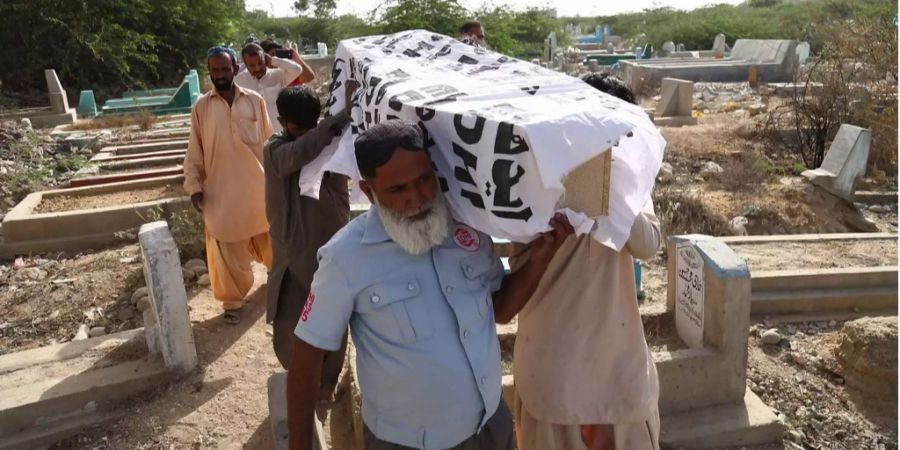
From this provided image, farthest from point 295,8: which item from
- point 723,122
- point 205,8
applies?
point 723,122

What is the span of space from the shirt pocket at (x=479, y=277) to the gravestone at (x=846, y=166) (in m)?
7.65

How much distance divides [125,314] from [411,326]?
153 inches

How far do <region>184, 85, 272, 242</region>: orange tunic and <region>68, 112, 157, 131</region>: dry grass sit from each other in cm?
867

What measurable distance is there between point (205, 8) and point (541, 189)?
2116cm

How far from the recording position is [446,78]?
220 centimetres

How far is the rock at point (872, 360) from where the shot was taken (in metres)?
3.99

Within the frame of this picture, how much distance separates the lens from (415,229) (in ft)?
5.55

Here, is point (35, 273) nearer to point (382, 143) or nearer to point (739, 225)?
point (382, 143)

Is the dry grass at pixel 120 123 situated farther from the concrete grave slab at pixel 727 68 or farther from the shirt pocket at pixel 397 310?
the concrete grave slab at pixel 727 68

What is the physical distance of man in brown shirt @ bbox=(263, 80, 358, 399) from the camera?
297cm

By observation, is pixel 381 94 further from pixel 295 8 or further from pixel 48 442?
pixel 295 8

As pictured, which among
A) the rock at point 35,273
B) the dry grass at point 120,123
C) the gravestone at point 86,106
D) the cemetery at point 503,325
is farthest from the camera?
the gravestone at point 86,106

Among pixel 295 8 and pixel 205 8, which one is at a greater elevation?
pixel 295 8

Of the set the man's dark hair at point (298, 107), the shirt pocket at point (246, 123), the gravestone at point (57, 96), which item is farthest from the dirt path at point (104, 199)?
the gravestone at point (57, 96)
